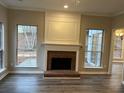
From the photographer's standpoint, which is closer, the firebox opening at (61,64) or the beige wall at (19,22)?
the beige wall at (19,22)

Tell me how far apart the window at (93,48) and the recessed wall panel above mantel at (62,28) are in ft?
2.26

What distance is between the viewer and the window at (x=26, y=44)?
5.97m

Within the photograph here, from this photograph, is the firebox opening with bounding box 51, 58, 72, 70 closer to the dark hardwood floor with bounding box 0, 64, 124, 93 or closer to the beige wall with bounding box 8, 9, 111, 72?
the beige wall with bounding box 8, 9, 111, 72

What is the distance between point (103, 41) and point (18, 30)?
12.4 ft

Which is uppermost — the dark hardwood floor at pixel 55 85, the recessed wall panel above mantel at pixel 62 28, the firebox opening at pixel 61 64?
the recessed wall panel above mantel at pixel 62 28

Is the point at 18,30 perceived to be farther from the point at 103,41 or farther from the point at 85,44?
the point at 103,41

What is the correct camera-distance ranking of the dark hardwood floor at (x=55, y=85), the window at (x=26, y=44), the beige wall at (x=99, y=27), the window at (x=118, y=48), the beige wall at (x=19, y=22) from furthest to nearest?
the window at (x=118, y=48)
the beige wall at (x=99, y=27)
the window at (x=26, y=44)
the beige wall at (x=19, y=22)
the dark hardwood floor at (x=55, y=85)

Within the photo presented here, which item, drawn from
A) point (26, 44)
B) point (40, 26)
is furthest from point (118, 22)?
point (26, 44)

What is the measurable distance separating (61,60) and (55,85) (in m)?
1.64

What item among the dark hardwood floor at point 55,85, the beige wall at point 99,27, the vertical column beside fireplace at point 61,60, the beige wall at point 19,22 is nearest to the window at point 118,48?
the beige wall at point 99,27

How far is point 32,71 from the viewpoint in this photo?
20.0 feet

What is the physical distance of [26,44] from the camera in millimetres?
6035

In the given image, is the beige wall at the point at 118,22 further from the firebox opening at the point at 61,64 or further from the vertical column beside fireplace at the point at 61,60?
the firebox opening at the point at 61,64

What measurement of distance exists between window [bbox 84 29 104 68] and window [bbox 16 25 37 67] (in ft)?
7.76
